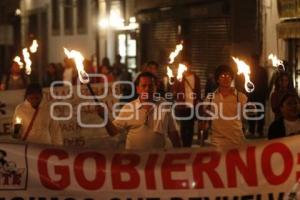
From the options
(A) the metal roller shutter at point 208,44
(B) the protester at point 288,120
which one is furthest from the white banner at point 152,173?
(A) the metal roller shutter at point 208,44

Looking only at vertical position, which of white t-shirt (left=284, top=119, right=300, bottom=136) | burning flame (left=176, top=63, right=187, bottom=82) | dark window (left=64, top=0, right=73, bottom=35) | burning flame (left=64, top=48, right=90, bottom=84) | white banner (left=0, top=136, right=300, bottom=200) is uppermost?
dark window (left=64, top=0, right=73, bottom=35)

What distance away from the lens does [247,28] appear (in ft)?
58.8

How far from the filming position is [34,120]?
8.57 meters

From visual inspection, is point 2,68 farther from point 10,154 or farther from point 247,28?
point 10,154

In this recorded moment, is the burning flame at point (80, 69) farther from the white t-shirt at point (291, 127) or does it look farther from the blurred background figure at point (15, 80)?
the blurred background figure at point (15, 80)

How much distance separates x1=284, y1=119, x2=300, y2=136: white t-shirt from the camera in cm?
774

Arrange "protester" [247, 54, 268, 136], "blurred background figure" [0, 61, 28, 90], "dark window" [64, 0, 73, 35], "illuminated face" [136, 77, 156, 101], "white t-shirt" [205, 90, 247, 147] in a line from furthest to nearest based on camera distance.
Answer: "dark window" [64, 0, 73, 35] < "protester" [247, 54, 268, 136] < "blurred background figure" [0, 61, 28, 90] < "white t-shirt" [205, 90, 247, 147] < "illuminated face" [136, 77, 156, 101]

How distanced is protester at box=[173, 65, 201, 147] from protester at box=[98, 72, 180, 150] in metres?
5.06

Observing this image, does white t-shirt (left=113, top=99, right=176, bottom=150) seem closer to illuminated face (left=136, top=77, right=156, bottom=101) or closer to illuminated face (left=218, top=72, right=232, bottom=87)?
illuminated face (left=136, top=77, right=156, bottom=101)

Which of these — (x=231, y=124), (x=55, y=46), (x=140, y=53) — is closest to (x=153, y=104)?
(x=231, y=124)

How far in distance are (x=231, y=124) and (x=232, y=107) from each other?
0.73 ft

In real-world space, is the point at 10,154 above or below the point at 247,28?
below

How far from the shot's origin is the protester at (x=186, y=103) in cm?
1316

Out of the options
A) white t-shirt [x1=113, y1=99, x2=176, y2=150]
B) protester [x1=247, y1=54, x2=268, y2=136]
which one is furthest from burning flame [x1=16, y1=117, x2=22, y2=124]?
protester [x1=247, y1=54, x2=268, y2=136]
